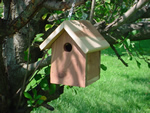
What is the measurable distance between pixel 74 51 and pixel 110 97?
364 cm

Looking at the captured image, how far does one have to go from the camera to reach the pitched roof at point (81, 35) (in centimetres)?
175

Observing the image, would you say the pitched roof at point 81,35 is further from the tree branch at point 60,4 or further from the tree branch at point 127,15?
the tree branch at point 127,15

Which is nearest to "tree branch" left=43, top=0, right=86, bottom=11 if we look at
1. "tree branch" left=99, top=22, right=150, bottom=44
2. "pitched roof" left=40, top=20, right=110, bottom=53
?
"pitched roof" left=40, top=20, right=110, bottom=53

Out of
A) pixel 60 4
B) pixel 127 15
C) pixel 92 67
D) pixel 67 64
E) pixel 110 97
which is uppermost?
pixel 60 4

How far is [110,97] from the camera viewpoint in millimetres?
5332

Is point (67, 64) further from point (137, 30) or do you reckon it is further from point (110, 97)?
point (110, 97)

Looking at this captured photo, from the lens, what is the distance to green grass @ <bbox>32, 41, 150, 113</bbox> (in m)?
4.64

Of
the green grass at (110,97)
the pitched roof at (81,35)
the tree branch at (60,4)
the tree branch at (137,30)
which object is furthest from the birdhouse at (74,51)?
the green grass at (110,97)

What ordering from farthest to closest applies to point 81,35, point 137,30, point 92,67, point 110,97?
point 110,97, point 137,30, point 92,67, point 81,35

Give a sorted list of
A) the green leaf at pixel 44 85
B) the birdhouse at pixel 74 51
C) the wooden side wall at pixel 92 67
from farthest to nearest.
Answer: the green leaf at pixel 44 85 → the wooden side wall at pixel 92 67 → the birdhouse at pixel 74 51

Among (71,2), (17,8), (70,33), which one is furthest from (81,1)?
(17,8)

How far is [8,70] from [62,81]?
869 millimetres

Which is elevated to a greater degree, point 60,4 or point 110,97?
point 60,4

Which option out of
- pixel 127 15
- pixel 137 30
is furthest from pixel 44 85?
pixel 137 30
